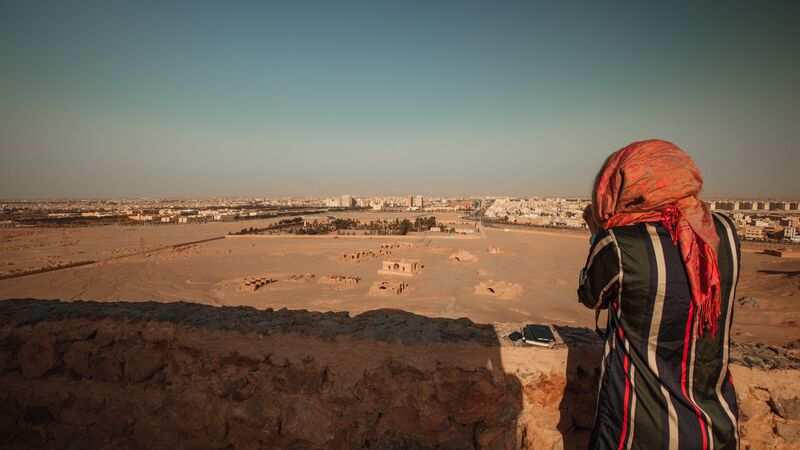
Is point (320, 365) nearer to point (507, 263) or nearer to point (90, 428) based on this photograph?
point (90, 428)

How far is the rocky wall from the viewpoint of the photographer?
218cm

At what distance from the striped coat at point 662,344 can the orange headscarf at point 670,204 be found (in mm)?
46

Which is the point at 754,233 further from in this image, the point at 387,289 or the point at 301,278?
the point at 301,278

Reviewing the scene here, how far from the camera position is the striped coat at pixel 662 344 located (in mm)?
1265

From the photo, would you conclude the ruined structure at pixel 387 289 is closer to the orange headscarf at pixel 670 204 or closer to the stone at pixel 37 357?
the stone at pixel 37 357

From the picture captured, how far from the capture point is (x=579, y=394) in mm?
2178

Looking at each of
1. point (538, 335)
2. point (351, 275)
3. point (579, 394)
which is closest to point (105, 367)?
point (538, 335)

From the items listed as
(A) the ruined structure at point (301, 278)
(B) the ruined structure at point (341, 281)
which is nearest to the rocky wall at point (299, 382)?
(B) the ruined structure at point (341, 281)

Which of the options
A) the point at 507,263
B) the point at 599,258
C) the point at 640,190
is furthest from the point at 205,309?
the point at 507,263

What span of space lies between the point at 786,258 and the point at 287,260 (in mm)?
37357

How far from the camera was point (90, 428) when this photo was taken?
9.17ft

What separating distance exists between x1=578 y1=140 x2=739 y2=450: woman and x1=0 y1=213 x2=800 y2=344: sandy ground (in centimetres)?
1264

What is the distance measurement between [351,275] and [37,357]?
19450 millimetres

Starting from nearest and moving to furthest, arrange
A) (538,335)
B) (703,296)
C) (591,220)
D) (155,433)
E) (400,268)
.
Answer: (703,296), (591,220), (538,335), (155,433), (400,268)
